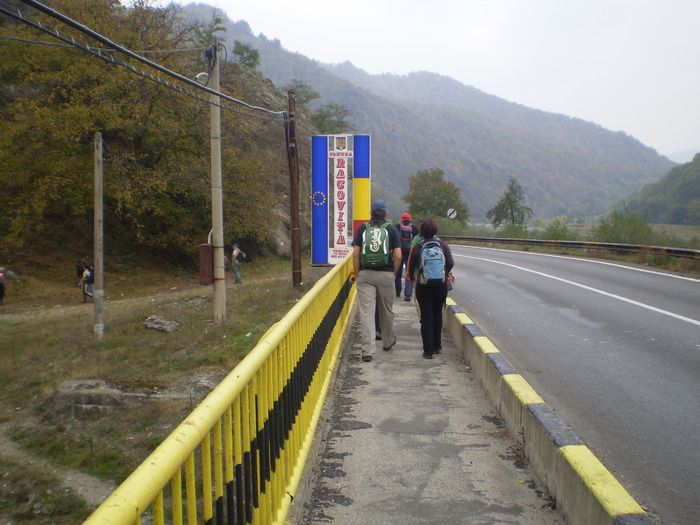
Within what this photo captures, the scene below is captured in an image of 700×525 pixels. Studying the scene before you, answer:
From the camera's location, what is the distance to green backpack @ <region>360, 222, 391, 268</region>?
7035 mm

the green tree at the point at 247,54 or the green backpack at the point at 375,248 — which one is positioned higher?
the green tree at the point at 247,54

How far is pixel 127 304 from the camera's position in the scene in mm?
20391

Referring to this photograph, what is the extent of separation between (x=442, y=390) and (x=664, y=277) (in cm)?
1283

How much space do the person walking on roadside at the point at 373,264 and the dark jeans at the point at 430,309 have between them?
41 centimetres

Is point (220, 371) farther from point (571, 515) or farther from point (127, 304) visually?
point (127, 304)

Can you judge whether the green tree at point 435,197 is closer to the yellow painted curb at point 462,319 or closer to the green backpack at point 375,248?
the yellow painted curb at point 462,319

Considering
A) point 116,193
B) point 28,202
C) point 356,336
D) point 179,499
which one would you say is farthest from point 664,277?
point 28,202

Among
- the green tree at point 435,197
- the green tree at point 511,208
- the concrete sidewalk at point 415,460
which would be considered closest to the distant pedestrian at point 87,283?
the concrete sidewalk at point 415,460

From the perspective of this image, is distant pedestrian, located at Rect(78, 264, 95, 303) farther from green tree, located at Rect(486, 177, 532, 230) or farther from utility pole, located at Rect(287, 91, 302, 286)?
green tree, located at Rect(486, 177, 532, 230)

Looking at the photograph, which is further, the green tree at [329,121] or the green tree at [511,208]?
the green tree at [329,121]

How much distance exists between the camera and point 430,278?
22.8ft

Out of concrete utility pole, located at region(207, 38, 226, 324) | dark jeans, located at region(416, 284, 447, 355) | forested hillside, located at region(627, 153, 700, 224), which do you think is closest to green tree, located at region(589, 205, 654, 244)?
concrete utility pole, located at region(207, 38, 226, 324)

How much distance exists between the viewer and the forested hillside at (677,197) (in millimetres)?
79562

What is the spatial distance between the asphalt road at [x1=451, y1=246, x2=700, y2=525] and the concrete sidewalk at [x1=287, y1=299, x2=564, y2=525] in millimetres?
719
